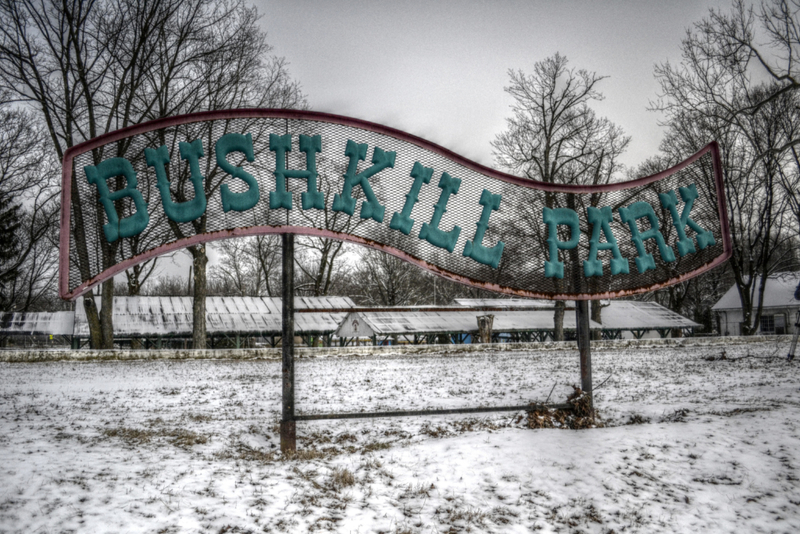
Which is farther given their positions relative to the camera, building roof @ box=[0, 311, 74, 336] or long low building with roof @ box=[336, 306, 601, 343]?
long low building with roof @ box=[336, 306, 601, 343]

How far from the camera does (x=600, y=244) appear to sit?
6.17 meters

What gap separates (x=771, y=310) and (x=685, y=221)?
45.0m

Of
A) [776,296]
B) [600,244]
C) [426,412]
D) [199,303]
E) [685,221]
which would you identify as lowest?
[426,412]

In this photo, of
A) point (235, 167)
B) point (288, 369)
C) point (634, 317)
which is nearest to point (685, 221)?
point (288, 369)

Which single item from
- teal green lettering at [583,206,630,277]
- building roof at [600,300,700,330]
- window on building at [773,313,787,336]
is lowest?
window on building at [773,313,787,336]

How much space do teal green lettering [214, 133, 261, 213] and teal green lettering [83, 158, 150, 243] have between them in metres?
0.77

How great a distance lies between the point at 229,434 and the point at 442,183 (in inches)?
146

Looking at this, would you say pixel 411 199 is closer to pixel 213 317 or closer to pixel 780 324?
pixel 213 317

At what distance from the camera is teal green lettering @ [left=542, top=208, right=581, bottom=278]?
19.7 ft

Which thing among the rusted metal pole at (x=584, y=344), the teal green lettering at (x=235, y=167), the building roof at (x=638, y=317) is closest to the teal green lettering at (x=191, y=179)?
the teal green lettering at (x=235, y=167)

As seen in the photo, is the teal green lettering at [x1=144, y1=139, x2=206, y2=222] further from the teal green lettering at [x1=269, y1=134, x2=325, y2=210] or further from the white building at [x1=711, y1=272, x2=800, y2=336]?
the white building at [x1=711, y1=272, x2=800, y2=336]

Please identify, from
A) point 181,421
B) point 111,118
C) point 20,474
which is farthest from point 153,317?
point 20,474

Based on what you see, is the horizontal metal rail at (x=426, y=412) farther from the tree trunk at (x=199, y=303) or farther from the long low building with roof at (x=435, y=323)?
the long low building with roof at (x=435, y=323)

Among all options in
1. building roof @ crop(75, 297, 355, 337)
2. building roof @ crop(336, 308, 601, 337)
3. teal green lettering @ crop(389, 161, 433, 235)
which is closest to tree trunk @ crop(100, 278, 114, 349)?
building roof @ crop(75, 297, 355, 337)
